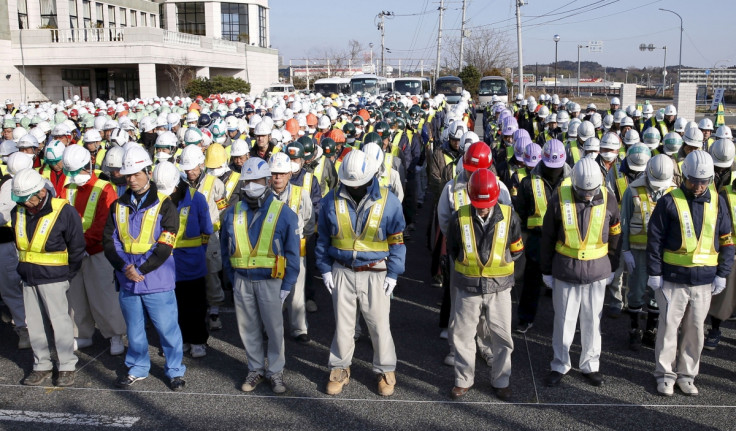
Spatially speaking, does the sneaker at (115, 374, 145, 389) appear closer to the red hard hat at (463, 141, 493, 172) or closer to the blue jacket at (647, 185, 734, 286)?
the red hard hat at (463, 141, 493, 172)

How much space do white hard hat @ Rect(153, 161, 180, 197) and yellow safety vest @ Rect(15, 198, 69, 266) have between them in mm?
823

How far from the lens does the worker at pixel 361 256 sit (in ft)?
17.9

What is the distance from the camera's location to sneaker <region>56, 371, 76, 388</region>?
5.88m

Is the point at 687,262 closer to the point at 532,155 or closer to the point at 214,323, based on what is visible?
the point at 532,155

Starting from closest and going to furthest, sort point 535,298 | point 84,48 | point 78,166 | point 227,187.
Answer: point 78,166, point 535,298, point 227,187, point 84,48

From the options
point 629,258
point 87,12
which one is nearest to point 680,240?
point 629,258

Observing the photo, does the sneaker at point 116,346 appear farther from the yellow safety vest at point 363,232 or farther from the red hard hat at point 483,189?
the red hard hat at point 483,189

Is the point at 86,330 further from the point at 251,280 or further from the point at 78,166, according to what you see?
the point at 251,280

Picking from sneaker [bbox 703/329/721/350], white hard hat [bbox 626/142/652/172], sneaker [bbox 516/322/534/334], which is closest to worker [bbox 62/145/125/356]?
sneaker [bbox 516/322/534/334]

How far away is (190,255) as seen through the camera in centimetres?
626

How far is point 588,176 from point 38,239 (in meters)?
4.61

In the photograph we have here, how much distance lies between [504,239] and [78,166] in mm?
4009

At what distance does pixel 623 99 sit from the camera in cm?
2406

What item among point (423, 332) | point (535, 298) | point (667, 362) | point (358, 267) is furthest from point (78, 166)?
point (667, 362)
